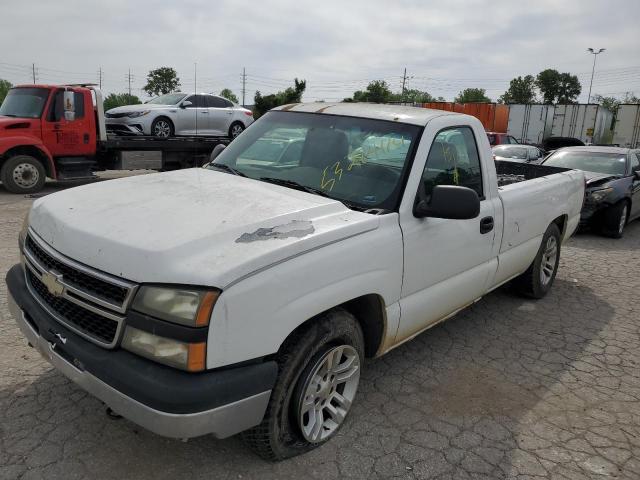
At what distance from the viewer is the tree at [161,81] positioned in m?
70.2

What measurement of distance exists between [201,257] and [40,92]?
428 inches

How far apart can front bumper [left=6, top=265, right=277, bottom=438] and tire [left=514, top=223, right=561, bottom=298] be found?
371 cm

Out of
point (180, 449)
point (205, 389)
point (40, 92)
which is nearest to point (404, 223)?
point (205, 389)

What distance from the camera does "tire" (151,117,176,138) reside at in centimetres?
1434

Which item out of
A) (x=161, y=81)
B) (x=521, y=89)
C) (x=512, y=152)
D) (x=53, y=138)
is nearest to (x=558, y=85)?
(x=521, y=89)

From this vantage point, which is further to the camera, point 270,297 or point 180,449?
point 180,449

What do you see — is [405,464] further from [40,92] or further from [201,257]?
[40,92]

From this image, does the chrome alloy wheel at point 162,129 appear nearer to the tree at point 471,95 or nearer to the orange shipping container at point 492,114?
the orange shipping container at point 492,114

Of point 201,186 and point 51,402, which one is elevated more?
point 201,186

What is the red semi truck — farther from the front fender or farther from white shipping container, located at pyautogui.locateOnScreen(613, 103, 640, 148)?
white shipping container, located at pyautogui.locateOnScreen(613, 103, 640, 148)

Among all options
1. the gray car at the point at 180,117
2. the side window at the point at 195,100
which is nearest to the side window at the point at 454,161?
the gray car at the point at 180,117

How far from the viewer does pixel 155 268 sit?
2.15 m

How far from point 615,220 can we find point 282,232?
316 inches

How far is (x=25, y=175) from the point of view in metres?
10.8
